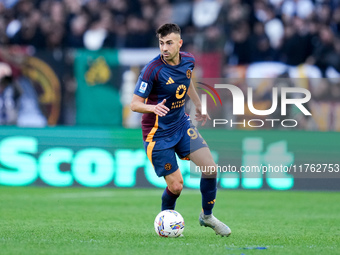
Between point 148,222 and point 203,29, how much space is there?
7.10 metres

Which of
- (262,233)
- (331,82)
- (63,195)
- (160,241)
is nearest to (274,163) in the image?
(331,82)

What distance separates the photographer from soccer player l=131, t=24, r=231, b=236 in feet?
22.0

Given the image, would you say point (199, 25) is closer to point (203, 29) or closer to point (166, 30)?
point (203, 29)

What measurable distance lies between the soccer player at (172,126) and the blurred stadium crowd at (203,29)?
5.37 m

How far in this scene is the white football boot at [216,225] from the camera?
22.2ft

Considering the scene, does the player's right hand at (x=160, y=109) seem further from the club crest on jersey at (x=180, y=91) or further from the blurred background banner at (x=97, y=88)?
the blurred background banner at (x=97, y=88)

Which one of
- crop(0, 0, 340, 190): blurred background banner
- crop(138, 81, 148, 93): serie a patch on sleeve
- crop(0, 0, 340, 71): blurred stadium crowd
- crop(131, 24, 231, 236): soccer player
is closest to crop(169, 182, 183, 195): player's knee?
crop(131, 24, 231, 236): soccer player

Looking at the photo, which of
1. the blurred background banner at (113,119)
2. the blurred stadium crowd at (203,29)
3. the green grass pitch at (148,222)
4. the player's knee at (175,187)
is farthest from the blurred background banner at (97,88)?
the player's knee at (175,187)

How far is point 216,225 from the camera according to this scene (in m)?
6.84

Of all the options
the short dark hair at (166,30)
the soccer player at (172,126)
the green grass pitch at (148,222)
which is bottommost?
the green grass pitch at (148,222)

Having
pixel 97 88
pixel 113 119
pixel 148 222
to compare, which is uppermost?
pixel 97 88

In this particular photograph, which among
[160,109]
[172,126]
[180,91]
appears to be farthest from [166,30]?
[172,126]

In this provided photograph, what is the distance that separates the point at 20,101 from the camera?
12.0m

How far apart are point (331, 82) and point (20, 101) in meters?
5.44
